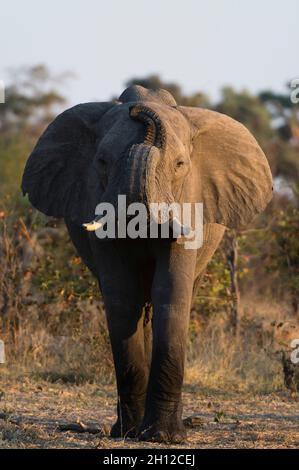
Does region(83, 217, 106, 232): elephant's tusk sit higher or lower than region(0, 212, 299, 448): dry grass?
higher

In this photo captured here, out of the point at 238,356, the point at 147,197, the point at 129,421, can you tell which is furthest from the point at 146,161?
the point at 238,356

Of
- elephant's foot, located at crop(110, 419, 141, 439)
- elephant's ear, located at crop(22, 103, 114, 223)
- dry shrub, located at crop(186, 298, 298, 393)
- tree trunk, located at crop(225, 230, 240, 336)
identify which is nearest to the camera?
elephant's foot, located at crop(110, 419, 141, 439)

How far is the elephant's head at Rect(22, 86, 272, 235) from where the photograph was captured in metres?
6.34

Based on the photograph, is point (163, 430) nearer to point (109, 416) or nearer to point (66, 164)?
point (109, 416)

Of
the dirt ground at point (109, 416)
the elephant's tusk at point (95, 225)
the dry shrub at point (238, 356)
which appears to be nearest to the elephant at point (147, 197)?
the elephant's tusk at point (95, 225)

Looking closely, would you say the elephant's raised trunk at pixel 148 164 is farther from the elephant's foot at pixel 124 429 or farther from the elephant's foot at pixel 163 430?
the elephant's foot at pixel 124 429

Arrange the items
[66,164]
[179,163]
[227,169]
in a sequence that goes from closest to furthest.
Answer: [179,163] → [227,169] → [66,164]

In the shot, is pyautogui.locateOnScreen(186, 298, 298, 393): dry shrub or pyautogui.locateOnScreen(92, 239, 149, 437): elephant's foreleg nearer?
pyautogui.locateOnScreen(92, 239, 149, 437): elephant's foreleg

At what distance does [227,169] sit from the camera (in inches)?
290

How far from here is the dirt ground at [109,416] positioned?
644cm

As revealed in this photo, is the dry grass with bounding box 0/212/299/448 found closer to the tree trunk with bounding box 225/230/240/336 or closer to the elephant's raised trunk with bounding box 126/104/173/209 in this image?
the tree trunk with bounding box 225/230/240/336

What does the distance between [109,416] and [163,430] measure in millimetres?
1184

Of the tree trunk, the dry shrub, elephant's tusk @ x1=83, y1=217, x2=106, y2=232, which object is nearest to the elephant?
elephant's tusk @ x1=83, y1=217, x2=106, y2=232

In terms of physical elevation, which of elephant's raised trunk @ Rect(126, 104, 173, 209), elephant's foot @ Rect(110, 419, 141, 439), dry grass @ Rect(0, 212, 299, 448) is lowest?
elephant's foot @ Rect(110, 419, 141, 439)
